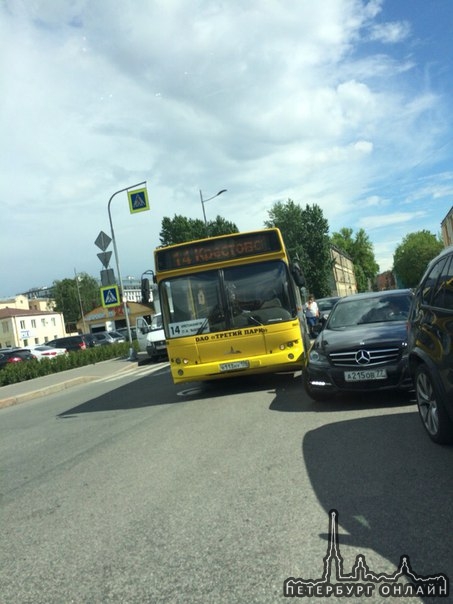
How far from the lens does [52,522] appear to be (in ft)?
14.4

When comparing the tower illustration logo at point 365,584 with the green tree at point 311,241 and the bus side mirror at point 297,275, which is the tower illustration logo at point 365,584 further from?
the green tree at point 311,241

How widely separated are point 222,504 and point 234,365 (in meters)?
5.49

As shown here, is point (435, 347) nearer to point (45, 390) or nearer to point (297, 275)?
point (297, 275)

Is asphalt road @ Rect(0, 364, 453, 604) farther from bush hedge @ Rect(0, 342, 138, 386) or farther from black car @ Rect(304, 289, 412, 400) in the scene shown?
bush hedge @ Rect(0, 342, 138, 386)

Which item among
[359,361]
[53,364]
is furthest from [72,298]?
[359,361]

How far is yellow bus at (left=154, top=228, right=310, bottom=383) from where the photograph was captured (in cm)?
974

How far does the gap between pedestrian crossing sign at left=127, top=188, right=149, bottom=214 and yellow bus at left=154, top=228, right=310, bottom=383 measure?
1123 cm

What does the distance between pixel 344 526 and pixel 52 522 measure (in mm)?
2282

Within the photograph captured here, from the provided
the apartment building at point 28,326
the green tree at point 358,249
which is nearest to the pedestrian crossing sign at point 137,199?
the apartment building at point 28,326

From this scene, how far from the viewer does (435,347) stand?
15.9 ft

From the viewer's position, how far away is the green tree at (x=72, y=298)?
116000 millimetres

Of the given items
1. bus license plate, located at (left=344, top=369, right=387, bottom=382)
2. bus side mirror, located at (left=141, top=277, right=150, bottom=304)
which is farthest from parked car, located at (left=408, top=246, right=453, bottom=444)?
bus side mirror, located at (left=141, top=277, right=150, bottom=304)

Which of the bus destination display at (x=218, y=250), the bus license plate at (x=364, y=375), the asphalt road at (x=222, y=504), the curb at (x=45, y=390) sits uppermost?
the bus destination display at (x=218, y=250)

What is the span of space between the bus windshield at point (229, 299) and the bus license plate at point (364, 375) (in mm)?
2705
